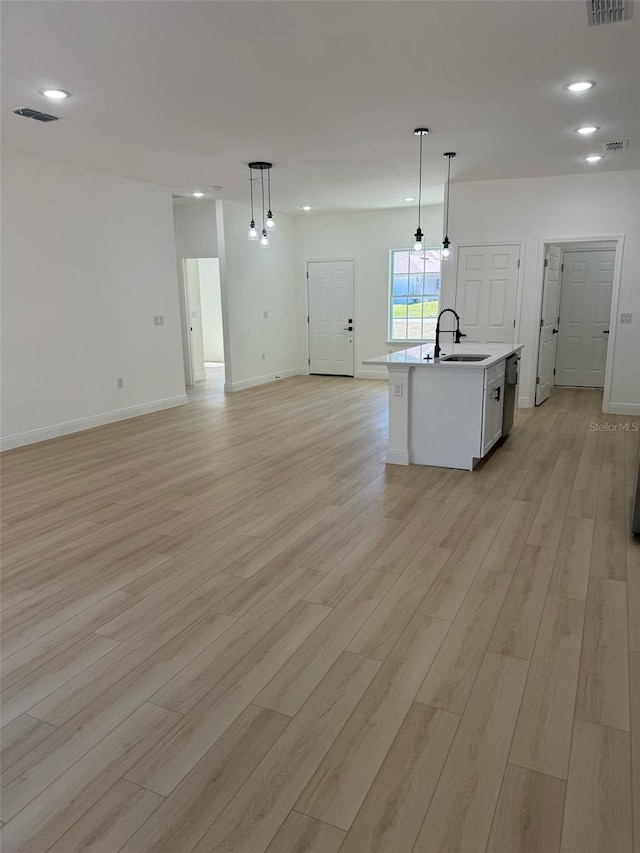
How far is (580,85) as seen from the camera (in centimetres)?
381

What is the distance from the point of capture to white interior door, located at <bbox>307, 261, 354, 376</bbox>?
10117 millimetres

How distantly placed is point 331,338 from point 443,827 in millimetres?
9280

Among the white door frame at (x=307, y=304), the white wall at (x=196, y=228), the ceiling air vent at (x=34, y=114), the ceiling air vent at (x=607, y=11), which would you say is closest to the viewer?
the ceiling air vent at (x=607, y=11)

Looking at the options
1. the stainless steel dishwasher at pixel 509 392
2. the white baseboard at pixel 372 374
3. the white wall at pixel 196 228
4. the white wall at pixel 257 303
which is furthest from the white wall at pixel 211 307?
the stainless steel dishwasher at pixel 509 392

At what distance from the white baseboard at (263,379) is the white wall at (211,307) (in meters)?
3.02

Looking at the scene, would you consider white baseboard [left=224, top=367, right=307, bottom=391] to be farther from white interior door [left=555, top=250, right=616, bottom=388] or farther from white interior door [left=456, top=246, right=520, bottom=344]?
white interior door [left=555, top=250, right=616, bottom=388]

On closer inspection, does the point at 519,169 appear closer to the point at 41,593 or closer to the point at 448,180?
the point at 448,180

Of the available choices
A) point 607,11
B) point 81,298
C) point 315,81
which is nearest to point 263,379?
point 81,298

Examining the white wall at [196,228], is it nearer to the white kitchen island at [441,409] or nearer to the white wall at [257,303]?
the white wall at [257,303]

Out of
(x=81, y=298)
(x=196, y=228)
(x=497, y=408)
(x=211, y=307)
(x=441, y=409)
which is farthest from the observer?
(x=211, y=307)

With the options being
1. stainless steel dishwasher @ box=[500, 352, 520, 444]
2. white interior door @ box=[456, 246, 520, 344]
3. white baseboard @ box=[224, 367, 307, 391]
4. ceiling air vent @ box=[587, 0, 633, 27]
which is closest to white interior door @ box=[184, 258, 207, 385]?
white baseboard @ box=[224, 367, 307, 391]

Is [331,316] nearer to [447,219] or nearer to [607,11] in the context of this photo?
[447,219]

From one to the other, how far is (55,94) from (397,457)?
3757 mm

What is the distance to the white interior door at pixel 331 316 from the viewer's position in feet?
33.2
